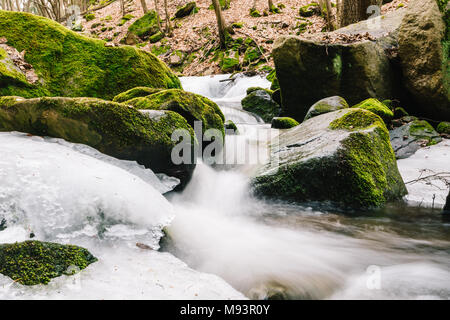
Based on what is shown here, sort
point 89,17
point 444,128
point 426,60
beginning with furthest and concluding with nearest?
point 89,17
point 426,60
point 444,128

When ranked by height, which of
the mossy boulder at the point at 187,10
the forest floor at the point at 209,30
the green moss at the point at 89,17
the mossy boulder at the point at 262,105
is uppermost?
the green moss at the point at 89,17

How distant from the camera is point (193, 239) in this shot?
2779mm

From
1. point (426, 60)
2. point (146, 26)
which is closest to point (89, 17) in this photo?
point (146, 26)

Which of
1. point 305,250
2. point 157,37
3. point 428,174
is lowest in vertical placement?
point 305,250

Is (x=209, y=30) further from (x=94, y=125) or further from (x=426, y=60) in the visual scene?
(x=94, y=125)

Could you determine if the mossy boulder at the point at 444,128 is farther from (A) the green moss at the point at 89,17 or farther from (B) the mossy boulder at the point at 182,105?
(A) the green moss at the point at 89,17

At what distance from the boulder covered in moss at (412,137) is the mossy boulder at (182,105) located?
3320 millimetres

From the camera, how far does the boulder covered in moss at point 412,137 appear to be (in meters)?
5.11

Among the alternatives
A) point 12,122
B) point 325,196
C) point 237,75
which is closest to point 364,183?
point 325,196

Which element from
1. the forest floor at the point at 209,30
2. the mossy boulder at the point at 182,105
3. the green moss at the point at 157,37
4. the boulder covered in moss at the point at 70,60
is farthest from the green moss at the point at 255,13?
the mossy boulder at the point at 182,105

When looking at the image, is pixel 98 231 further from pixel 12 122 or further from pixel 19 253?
pixel 12 122

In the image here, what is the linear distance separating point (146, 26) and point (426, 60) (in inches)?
789

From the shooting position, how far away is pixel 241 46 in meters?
15.9

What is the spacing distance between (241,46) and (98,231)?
15322 mm
